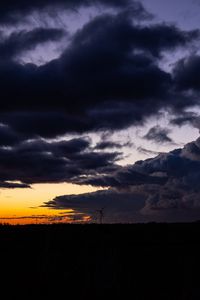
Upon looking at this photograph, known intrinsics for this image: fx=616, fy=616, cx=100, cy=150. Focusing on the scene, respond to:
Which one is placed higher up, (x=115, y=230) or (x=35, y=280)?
(x=115, y=230)

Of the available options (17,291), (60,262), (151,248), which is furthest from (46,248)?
(151,248)

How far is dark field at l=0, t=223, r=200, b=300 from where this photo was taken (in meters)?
24.7

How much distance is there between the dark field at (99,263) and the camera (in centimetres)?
2467

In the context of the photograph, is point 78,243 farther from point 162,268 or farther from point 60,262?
point 162,268

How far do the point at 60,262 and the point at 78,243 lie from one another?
4.07 ft

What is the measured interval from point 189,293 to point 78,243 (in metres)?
5.17

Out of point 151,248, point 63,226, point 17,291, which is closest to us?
point 17,291

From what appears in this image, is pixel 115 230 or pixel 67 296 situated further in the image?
pixel 115 230

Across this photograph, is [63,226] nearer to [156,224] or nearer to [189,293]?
[156,224]

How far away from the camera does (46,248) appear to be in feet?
86.4

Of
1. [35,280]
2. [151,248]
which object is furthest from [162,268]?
[35,280]

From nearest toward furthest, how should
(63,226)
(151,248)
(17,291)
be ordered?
(17,291) < (151,248) < (63,226)

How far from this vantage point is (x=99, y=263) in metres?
25.9

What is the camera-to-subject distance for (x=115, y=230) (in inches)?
1095
